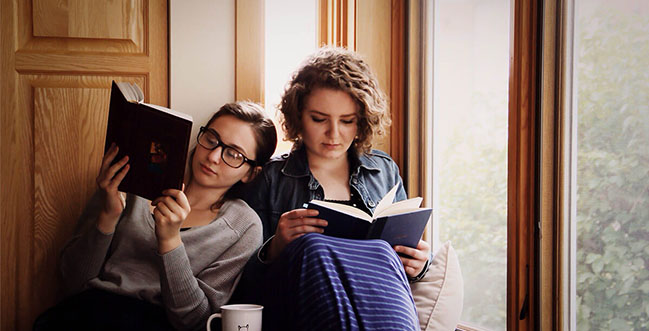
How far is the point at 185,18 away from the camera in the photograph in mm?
1863

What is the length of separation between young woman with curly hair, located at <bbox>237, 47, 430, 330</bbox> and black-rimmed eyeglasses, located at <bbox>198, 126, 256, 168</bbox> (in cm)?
13

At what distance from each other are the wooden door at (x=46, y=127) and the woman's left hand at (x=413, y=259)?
40.2 inches

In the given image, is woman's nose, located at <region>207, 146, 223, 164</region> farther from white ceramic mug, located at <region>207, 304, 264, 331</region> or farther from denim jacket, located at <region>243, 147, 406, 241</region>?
white ceramic mug, located at <region>207, 304, 264, 331</region>

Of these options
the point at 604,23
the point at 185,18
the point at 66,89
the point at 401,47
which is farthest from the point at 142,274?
the point at 604,23

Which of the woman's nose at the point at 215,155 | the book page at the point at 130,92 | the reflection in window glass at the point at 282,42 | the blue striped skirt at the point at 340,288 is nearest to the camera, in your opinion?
the blue striped skirt at the point at 340,288

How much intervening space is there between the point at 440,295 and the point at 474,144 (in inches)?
21.0

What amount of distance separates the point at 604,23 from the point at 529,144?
35 centimetres

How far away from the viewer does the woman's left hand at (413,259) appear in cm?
144

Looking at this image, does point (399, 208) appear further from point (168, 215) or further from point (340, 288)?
point (168, 215)

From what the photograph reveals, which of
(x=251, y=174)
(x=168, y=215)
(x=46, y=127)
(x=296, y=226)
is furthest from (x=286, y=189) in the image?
(x=46, y=127)

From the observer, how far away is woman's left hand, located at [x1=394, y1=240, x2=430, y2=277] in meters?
1.44

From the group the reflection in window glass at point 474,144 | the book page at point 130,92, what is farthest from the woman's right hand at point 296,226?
the reflection in window glass at point 474,144

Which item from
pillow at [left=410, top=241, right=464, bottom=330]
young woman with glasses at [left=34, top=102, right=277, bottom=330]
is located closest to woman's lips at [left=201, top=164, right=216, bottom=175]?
young woman with glasses at [left=34, top=102, right=277, bottom=330]

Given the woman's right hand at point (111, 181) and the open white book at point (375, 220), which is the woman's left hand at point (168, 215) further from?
the open white book at point (375, 220)
